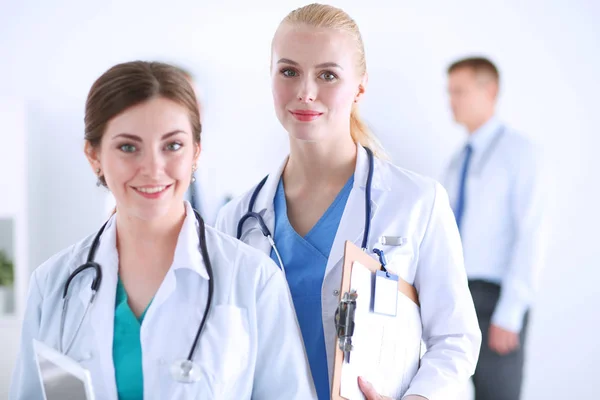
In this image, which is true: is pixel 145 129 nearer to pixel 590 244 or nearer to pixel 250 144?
pixel 250 144

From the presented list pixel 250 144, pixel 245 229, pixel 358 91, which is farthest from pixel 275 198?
pixel 250 144

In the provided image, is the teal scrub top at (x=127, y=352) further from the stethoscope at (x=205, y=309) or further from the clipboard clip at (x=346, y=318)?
the clipboard clip at (x=346, y=318)

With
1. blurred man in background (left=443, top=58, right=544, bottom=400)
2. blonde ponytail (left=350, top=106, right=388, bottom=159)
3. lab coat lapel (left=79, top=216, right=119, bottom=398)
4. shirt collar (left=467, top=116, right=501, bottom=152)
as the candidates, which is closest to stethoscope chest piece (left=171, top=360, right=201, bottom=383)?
lab coat lapel (left=79, top=216, right=119, bottom=398)

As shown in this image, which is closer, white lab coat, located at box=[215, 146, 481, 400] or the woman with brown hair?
the woman with brown hair

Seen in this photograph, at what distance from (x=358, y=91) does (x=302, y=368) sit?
0.71 m

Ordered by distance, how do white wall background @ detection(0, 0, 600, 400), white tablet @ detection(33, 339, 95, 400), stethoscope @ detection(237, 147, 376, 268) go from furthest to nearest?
white wall background @ detection(0, 0, 600, 400) → stethoscope @ detection(237, 147, 376, 268) → white tablet @ detection(33, 339, 95, 400)

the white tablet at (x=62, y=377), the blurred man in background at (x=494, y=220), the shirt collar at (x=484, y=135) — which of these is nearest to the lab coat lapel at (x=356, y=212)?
the white tablet at (x=62, y=377)

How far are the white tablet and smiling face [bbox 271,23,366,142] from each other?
0.72m

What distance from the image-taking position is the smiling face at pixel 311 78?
154 cm

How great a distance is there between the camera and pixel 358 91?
5.54 ft

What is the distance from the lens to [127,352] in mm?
1296

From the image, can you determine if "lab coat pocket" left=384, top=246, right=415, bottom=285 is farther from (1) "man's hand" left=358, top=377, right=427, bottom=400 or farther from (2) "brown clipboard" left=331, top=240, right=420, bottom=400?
(1) "man's hand" left=358, top=377, right=427, bottom=400

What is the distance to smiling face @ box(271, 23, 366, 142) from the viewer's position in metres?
1.54

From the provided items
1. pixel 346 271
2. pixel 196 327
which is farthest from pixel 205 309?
pixel 346 271
